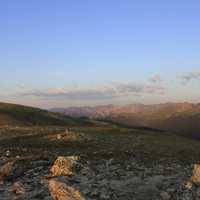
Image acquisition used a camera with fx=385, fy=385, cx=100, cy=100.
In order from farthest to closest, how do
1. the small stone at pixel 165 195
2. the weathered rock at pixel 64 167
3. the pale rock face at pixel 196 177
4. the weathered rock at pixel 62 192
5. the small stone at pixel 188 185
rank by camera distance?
the weathered rock at pixel 64 167, the pale rock face at pixel 196 177, the small stone at pixel 188 185, the small stone at pixel 165 195, the weathered rock at pixel 62 192

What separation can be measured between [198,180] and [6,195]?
9957 millimetres

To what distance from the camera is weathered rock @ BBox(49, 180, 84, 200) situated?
57.0 feet

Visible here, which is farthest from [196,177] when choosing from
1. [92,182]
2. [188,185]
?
[92,182]

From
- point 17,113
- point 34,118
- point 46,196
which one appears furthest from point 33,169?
point 17,113

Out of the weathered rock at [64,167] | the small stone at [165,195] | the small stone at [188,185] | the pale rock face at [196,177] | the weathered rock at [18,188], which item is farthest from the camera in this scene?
the weathered rock at [64,167]

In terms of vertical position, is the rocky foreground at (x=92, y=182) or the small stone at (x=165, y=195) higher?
the rocky foreground at (x=92, y=182)

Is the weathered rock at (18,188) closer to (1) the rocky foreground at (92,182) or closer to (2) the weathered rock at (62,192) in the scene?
(1) the rocky foreground at (92,182)

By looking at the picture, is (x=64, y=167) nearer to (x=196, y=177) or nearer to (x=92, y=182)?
(x=92, y=182)

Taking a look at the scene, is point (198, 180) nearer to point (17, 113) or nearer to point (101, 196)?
point (101, 196)

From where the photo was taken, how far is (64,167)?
21.4 meters

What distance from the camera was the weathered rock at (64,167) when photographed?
68.6 feet

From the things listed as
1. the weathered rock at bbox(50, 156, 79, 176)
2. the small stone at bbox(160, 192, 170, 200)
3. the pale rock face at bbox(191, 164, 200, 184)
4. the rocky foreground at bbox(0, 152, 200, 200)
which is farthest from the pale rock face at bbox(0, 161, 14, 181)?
the pale rock face at bbox(191, 164, 200, 184)

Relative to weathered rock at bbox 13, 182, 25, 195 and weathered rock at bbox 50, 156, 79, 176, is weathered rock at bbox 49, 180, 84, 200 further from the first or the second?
weathered rock at bbox 50, 156, 79, 176

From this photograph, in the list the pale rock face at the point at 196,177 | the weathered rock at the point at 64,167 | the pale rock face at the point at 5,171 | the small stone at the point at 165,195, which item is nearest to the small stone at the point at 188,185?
the pale rock face at the point at 196,177
